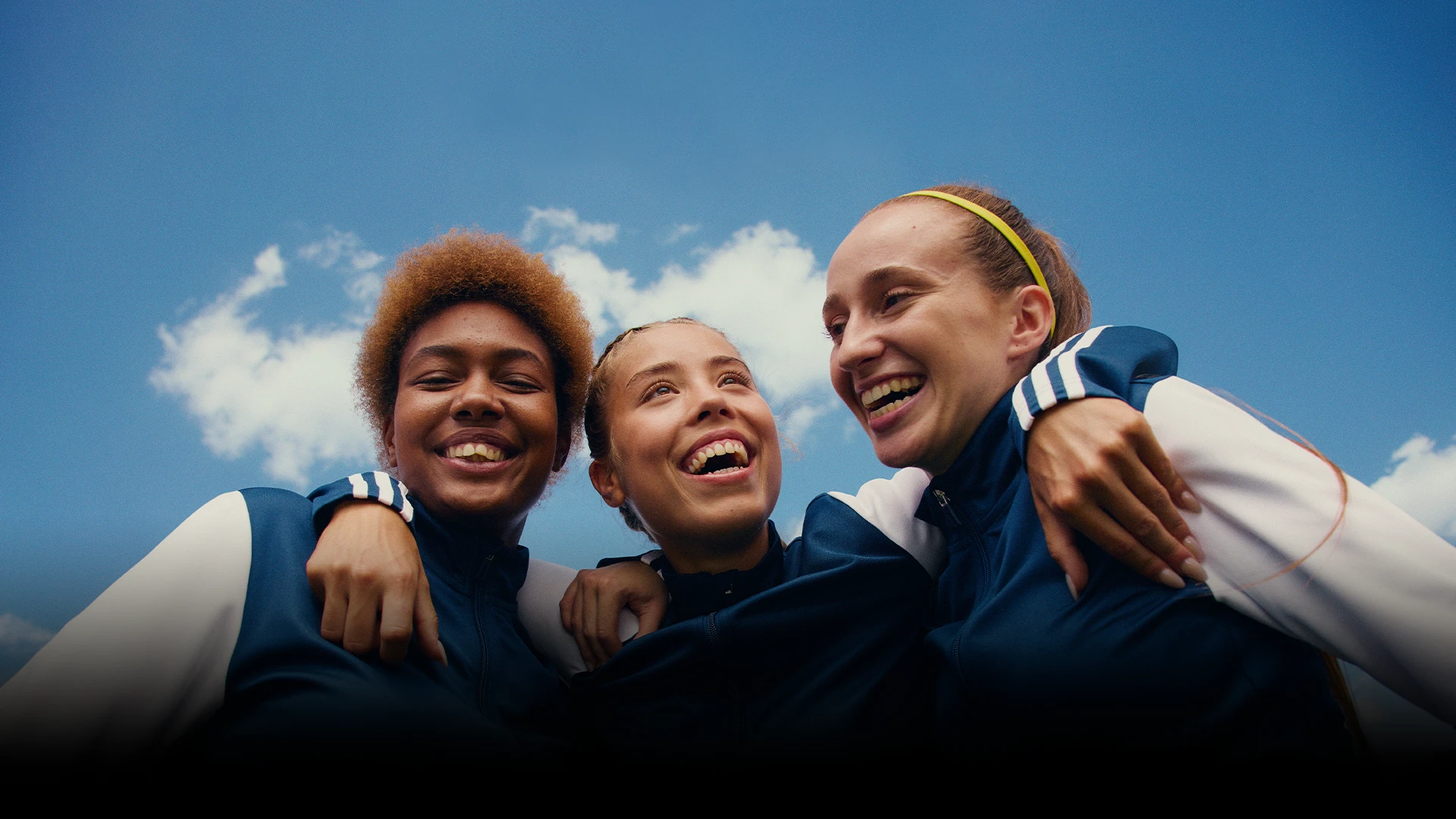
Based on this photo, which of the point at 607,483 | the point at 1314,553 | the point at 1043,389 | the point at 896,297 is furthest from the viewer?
the point at 607,483

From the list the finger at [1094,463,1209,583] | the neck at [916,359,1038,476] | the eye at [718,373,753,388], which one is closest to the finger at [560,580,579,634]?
the eye at [718,373,753,388]

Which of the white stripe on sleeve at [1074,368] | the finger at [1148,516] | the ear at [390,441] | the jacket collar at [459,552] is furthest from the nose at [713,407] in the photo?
the ear at [390,441]

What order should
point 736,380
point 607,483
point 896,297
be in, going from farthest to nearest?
point 607,483 → point 736,380 → point 896,297

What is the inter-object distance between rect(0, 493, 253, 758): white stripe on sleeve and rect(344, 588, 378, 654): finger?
291mm

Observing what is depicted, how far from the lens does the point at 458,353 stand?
284 centimetres

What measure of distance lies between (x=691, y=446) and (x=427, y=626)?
0.98 m

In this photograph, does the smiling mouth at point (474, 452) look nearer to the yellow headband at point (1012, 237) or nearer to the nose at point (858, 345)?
the nose at point (858, 345)

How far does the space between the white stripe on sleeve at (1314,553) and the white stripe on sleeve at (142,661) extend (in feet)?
7.80

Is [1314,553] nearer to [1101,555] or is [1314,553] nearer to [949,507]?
[1101,555]

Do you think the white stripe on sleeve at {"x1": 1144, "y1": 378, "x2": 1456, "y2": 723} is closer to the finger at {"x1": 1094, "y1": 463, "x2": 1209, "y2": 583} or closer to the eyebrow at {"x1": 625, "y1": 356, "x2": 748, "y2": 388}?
the finger at {"x1": 1094, "y1": 463, "x2": 1209, "y2": 583}

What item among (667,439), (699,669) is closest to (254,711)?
(699,669)

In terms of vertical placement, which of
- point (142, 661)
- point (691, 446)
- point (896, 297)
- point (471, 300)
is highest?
point (471, 300)

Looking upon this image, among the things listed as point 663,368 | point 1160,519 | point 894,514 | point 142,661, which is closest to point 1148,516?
point 1160,519

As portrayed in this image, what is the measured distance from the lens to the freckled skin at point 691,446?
2619mm
